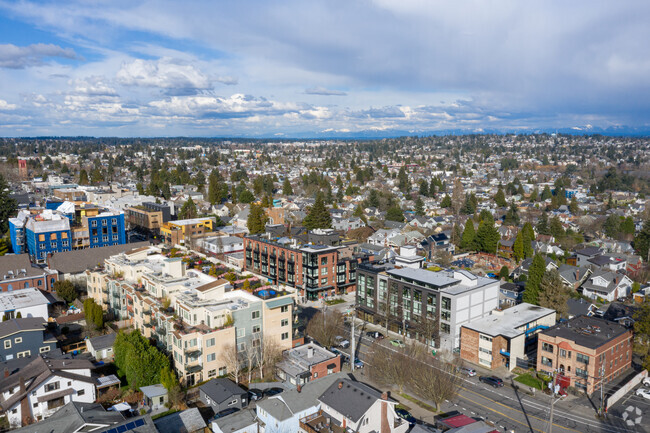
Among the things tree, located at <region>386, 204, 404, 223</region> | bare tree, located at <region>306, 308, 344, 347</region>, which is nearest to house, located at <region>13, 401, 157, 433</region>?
bare tree, located at <region>306, 308, 344, 347</region>

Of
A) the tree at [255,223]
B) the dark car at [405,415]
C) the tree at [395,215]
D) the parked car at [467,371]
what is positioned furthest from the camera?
the tree at [395,215]

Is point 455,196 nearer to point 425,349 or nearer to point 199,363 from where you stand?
point 425,349

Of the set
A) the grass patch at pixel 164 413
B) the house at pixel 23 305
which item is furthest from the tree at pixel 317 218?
the grass patch at pixel 164 413

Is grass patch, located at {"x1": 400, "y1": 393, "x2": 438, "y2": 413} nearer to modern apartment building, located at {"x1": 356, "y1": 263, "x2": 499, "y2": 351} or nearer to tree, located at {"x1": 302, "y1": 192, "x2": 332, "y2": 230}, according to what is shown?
modern apartment building, located at {"x1": 356, "y1": 263, "x2": 499, "y2": 351}

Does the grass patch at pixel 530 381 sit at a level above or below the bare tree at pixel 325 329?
below

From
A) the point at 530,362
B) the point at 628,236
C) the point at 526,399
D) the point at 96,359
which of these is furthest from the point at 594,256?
the point at 96,359

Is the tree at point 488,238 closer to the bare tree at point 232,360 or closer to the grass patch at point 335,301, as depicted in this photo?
the grass patch at point 335,301

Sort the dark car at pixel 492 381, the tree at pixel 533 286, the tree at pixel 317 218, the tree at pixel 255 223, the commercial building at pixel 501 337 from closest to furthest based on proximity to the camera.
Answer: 1. the dark car at pixel 492 381
2. the commercial building at pixel 501 337
3. the tree at pixel 533 286
4. the tree at pixel 255 223
5. the tree at pixel 317 218
